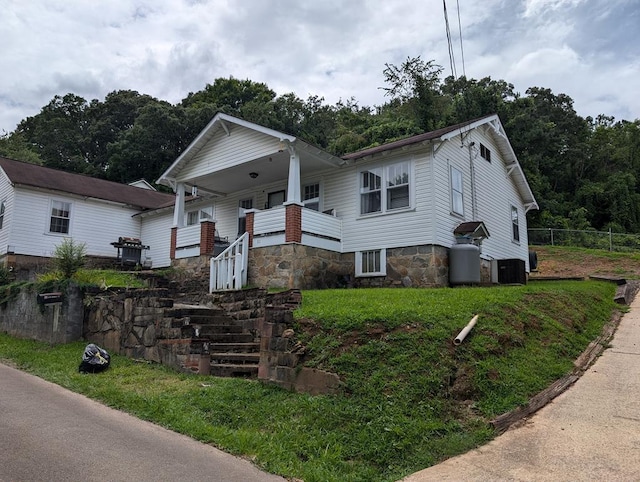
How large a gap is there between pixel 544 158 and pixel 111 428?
38.4 metres

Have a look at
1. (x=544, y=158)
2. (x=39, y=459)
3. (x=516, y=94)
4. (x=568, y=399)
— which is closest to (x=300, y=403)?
(x=39, y=459)

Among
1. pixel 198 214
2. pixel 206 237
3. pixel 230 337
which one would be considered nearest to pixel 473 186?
pixel 206 237

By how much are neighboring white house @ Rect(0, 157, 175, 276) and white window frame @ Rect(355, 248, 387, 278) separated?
10.1 metres

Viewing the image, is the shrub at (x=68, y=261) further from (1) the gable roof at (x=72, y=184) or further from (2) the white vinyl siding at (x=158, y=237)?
(1) the gable roof at (x=72, y=184)

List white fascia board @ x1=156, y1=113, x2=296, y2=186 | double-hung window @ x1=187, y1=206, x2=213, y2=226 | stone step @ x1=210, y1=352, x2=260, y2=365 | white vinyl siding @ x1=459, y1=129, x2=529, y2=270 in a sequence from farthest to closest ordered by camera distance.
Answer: double-hung window @ x1=187, y1=206, x2=213, y2=226, white vinyl siding @ x1=459, y1=129, x2=529, y2=270, white fascia board @ x1=156, y1=113, x2=296, y2=186, stone step @ x1=210, y1=352, x2=260, y2=365

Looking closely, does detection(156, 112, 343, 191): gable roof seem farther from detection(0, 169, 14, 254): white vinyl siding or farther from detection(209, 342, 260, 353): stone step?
detection(209, 342, 260, 353): stone step

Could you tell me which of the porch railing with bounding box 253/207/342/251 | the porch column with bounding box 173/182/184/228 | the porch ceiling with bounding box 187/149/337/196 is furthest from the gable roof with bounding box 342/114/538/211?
the porch column with bounding box 173/182/184/228

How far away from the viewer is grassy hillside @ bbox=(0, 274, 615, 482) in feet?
16.3

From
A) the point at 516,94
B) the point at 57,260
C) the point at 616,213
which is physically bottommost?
the point at 57,260

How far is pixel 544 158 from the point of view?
37844 mm

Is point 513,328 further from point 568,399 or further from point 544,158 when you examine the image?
point 544,158

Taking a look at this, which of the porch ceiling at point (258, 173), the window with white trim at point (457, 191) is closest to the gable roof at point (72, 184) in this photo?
the porch ceiling at point (258, 173)

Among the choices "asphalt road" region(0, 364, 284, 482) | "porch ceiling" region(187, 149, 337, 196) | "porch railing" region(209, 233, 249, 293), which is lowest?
"asphalt road" region(0, 364, 284, 482)

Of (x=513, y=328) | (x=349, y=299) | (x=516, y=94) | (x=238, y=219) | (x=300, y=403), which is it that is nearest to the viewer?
(x=300, y=403)
